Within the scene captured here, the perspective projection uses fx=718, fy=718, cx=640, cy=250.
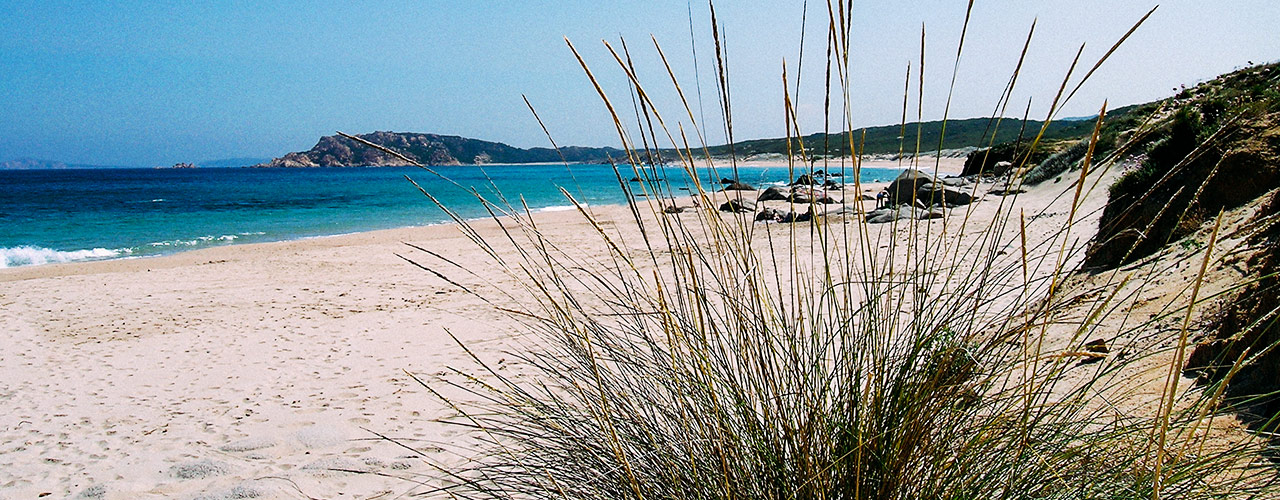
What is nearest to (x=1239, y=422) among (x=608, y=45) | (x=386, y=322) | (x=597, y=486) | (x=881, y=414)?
(x=881, y=414)

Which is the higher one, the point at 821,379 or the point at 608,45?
the point at 608,45

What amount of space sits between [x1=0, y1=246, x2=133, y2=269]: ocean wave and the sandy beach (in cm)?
649

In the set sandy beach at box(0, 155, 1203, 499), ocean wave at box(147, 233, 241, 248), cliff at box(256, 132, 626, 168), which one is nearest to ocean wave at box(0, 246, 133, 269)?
ocean wave at box(147, 233, 241, 248)

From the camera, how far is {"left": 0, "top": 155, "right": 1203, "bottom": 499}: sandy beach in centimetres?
381

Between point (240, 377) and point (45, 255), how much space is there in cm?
1551

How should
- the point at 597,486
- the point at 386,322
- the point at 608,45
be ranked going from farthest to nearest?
the point at 386,322, the point at 597,486, the point at 608,45

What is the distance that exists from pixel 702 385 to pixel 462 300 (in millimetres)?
6671

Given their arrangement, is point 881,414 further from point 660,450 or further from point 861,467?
point 660,450

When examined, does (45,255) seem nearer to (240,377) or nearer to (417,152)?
(240,377)

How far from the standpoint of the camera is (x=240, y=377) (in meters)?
5.69

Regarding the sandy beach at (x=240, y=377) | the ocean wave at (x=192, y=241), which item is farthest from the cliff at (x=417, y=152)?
the sandy beach at (x=240, y=377)

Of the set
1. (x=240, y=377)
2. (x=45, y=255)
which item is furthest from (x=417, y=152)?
(x=240, y=377)

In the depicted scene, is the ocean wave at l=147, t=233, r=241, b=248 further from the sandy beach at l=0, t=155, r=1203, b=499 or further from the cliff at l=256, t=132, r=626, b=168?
the cliff at l=256, t=132, r=626, b=168

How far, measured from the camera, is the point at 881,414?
1735mm
